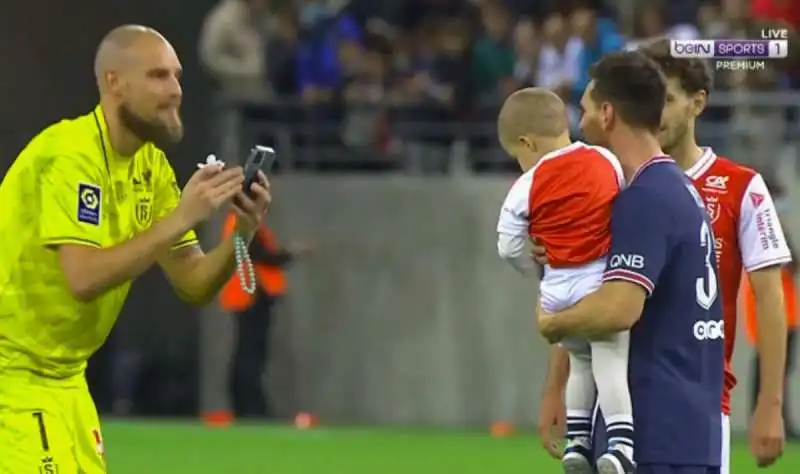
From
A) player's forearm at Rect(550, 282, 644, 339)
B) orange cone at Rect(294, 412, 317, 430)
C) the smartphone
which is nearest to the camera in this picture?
player's forearm at Rect(550, 282, 644, 339)

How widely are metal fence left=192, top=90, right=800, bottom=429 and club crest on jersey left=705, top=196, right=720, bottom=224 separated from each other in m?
10.7

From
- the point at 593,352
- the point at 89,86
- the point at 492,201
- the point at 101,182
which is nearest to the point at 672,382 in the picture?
the point at 593,352

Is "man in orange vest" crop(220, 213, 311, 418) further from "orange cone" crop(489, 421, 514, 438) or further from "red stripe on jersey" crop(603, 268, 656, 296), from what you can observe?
"red stripe on jersey" crop(603, 268, 656, 296)

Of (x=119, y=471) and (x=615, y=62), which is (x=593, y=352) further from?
(x=119, y=471)

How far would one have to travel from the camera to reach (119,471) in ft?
42.4

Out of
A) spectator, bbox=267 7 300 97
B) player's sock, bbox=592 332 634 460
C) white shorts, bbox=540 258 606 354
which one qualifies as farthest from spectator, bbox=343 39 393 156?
player's sock, bbox=592 332 634 460

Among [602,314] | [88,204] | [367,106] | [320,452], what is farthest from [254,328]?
[602,314]

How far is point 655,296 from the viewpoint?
620cm

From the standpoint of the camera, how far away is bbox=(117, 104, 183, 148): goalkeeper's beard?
268 inches

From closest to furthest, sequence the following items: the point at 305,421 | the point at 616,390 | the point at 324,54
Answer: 1. the point at 616,390
2. the point at 305,421
3. the point at 324,54

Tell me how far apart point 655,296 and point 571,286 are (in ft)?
1.38

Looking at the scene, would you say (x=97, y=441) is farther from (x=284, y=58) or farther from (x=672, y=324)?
(x=284, y=58)

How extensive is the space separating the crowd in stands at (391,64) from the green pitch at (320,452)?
10.0ft

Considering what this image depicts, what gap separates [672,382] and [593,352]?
0.28 m
